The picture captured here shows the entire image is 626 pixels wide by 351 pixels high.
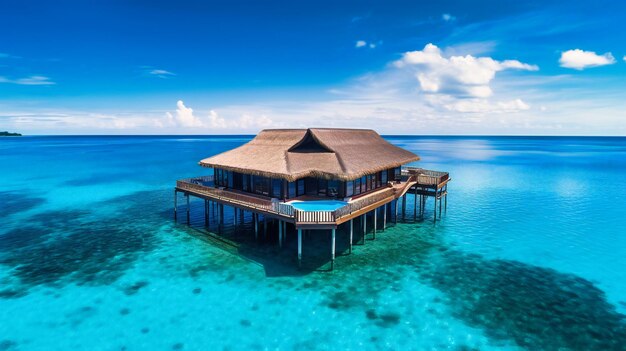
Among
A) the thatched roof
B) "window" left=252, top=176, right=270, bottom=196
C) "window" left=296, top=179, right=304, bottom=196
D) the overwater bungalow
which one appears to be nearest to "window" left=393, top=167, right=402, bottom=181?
the overwater bungalow

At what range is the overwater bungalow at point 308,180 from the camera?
79.0ft

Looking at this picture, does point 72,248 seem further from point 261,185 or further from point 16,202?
point 16,202

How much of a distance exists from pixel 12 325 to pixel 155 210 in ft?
71.7

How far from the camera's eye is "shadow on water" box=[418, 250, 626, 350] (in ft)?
52.4

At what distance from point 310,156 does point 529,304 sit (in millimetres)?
18068

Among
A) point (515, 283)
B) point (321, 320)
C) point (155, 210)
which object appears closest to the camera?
point (321, 320)

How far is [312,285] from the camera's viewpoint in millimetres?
20453

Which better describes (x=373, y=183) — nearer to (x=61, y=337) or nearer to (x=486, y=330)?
(x=486, y=330)

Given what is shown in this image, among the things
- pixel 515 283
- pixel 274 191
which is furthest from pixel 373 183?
pixel 515 283

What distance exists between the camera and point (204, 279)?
21.2 metres

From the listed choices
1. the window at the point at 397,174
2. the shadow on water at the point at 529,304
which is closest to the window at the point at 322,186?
the shadow on water at the point at 529,304

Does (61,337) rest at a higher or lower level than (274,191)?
lower

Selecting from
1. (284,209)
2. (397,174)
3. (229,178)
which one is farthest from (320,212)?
(397,174)

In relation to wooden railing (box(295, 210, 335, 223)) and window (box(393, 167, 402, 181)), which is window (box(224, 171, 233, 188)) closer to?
wooden railing (box(295, 210, 335, 223))
